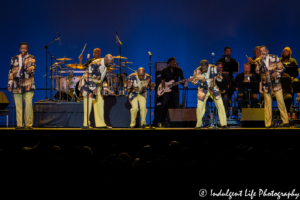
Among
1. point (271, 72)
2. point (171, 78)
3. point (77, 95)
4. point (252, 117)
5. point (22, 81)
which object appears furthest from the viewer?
point (77, 95)

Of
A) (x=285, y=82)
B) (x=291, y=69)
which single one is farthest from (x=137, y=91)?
(x=291, y=69)

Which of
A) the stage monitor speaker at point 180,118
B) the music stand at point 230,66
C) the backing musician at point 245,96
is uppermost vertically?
the music stand at point 230,66

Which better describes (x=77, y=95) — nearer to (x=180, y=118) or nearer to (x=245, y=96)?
(x=180, y=118)

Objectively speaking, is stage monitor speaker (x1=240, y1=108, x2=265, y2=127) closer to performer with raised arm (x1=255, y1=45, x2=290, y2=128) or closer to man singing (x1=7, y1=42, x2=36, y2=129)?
performer with raised arm (x1=255, y1=45, x2=290, y2=128)

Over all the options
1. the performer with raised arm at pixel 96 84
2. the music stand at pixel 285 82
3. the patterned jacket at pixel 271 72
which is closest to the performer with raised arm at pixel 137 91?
the performer with raised arm at pixel 96 84

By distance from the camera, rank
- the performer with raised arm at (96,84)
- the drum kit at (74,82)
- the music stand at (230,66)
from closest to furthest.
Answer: the performer with raised arm at (96,84) → the music stand at (230,66) → the drum kit at (74,82)

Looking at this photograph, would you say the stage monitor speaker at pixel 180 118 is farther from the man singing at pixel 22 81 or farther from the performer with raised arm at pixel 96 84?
the man singing at pixel 22 81

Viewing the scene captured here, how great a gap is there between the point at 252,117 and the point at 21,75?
6229mm

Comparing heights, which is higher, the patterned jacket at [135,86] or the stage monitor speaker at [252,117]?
the patterned jacket at [135,86]

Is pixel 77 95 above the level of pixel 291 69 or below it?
below

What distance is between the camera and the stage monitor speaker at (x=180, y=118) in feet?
27.8

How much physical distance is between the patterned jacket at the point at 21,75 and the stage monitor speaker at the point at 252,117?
5732 millimetres

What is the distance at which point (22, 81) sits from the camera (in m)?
6.93
